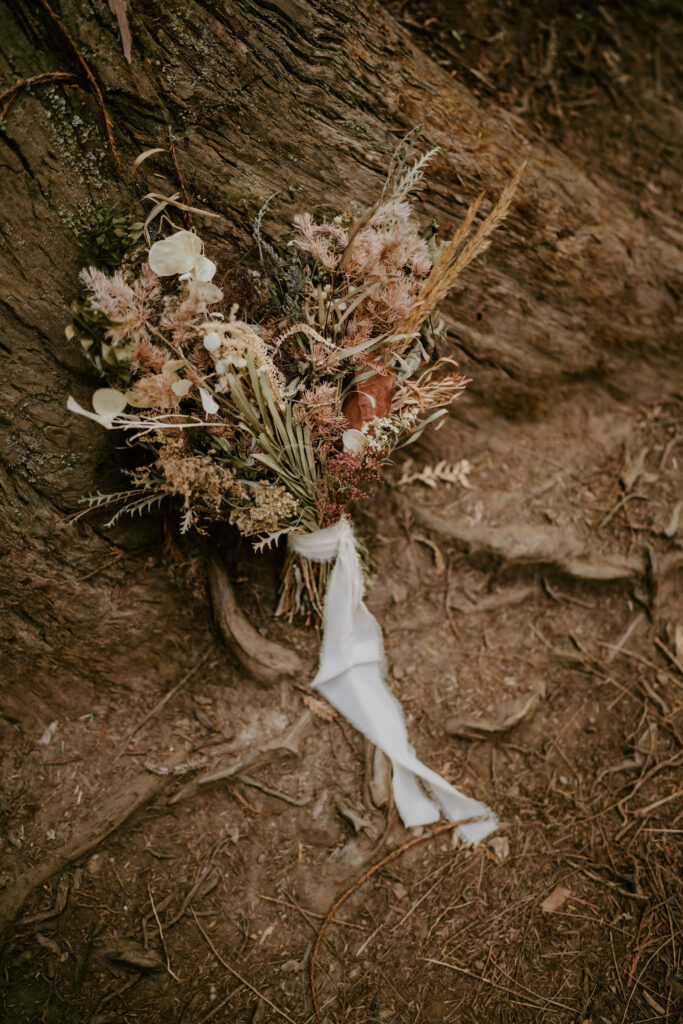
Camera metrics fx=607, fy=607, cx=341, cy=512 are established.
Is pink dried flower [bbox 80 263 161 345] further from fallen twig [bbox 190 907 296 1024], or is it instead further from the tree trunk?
fallen twig [bbox 190 907 296 1024]

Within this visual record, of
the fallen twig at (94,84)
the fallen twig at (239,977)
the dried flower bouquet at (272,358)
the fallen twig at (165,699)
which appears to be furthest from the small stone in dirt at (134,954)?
the fallen twig at (94,84)

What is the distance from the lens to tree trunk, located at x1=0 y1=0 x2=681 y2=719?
2.22m

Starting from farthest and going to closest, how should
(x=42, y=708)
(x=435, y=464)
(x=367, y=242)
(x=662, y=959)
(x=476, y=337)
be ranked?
(x=435, y=464)
(x=476, y=337)
(x=42, y=708)
(x=662, y=959)
(x=367, y=242)

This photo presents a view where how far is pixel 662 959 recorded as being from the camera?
247 cm

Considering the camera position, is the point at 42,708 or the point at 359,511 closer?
the point at 42,708

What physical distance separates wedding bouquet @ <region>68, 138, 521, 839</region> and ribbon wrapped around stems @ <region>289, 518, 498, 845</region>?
3.8 inches

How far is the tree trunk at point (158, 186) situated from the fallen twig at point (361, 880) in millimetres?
1221

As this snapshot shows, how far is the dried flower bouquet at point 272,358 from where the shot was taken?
2035 mm

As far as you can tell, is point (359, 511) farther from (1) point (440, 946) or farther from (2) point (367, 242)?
(1) point (440, 946)

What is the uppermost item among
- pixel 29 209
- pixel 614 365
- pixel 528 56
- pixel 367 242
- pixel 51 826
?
pixel 528 56

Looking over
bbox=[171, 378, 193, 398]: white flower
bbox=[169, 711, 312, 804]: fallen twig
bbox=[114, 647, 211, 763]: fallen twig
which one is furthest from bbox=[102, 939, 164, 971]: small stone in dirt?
bbox=[171, 378, 193, 398]: white flower

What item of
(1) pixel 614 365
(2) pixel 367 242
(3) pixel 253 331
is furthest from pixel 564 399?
(3) pixel 253 331

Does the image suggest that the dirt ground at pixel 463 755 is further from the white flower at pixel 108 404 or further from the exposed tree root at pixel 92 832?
the white flower at pixel 108 404

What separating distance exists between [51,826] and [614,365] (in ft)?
12.2
